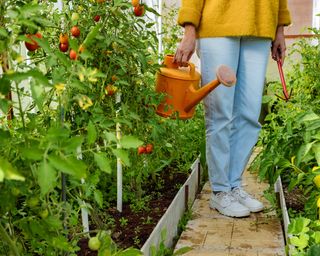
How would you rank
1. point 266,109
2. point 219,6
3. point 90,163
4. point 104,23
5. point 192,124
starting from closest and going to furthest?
point 104,23 < point 90,163 < point 219,6 < point 192,124 < point 266,109

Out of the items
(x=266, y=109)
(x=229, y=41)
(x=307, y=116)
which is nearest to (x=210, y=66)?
(x=229, y=41)

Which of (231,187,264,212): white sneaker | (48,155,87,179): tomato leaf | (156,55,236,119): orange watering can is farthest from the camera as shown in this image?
(231,187,264,212): white sneaker

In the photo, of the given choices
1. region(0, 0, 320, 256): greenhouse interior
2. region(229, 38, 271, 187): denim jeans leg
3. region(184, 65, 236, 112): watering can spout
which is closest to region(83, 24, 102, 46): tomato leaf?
region(0, 0, 320, 256): greenhouse interior

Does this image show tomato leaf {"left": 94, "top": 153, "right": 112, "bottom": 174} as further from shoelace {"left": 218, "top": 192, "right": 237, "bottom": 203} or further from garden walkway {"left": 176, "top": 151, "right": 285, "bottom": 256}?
shoelace {"left": 218, "top": 192, "right": 237, "bottom": 203}

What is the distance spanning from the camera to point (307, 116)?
2.23 metres

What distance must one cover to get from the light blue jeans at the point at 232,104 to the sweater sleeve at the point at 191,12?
118 mm

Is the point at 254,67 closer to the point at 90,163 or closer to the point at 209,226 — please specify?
the point at 209,226

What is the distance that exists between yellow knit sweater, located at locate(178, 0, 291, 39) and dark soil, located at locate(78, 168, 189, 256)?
2.65 ft

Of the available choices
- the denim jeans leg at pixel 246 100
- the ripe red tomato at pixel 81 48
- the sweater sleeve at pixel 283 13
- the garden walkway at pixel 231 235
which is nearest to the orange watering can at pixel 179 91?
the denim jeans leg at pixel 246 100

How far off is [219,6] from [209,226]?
1.04 metres

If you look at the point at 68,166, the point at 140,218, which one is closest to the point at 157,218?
the point at 140,218

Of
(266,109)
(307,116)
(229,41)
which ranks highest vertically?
(229,41)

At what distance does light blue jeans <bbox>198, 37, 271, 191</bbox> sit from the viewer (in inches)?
108

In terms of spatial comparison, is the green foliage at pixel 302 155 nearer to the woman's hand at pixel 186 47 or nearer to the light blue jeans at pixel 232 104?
the light blue jeans at pixel 232 104
